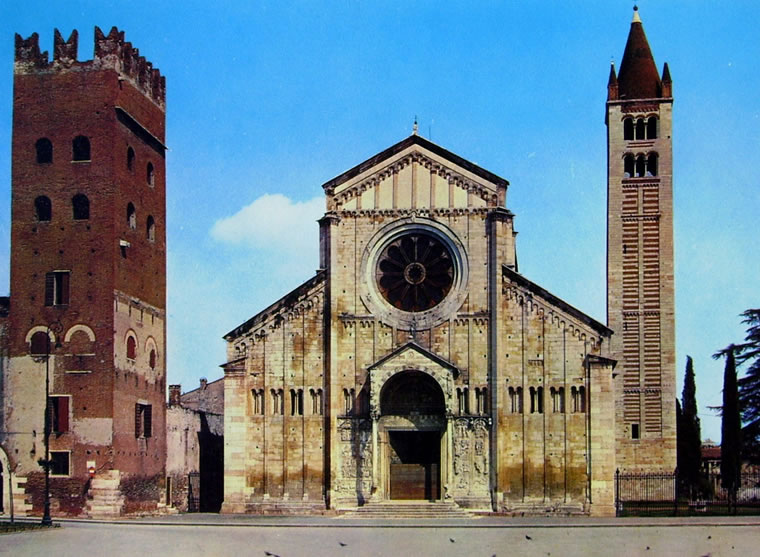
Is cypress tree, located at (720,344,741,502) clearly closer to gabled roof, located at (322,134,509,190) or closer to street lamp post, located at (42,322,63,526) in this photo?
gabled roof, located at (322,134,509,190)

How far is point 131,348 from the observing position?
149ft

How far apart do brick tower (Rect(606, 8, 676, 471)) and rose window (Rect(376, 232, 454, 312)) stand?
1236cm

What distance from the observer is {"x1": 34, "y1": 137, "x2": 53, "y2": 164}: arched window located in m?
45.2

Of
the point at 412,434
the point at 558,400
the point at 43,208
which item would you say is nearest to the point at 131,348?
the point at 43,208

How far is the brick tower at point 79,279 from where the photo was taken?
43000mm

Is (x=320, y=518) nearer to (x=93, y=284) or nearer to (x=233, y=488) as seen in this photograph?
(x=233, y=488)

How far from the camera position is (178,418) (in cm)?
5175

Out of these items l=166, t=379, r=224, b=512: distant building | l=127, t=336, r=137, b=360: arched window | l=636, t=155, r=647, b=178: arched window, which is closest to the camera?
l=127, t=336, r=137, b=360: arched window

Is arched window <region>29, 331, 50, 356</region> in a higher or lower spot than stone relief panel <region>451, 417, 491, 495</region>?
higher

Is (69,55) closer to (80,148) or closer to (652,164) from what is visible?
(80,148)

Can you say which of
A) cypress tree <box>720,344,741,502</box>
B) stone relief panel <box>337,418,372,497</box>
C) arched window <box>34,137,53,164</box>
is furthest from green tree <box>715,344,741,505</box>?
arched window <box>34,137,53,164</box>

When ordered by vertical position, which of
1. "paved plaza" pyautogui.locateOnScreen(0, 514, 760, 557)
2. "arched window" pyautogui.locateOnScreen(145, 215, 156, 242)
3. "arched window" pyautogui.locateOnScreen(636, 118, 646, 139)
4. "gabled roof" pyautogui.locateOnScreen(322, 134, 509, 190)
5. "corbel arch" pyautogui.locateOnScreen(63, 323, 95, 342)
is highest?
"arched window" pyautogui.locateOnScreen(636, 118, 646, 139)

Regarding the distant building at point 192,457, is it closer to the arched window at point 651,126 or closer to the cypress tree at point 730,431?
the cypress tree at point 730,431

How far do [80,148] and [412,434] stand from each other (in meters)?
16.9
